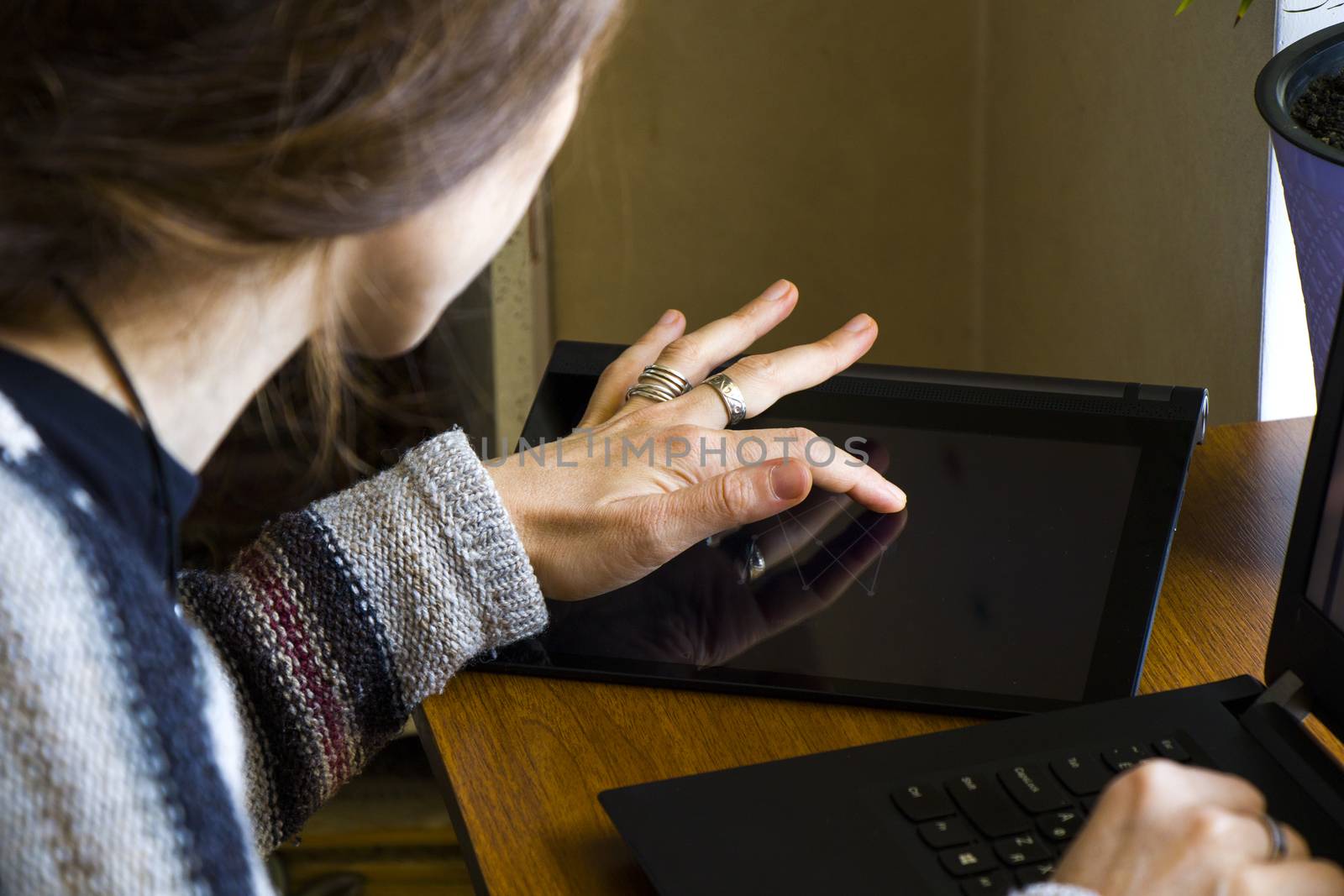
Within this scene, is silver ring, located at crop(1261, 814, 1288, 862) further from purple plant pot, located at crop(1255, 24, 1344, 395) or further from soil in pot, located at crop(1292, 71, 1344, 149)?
soil in pot, located at crop(1292, 71, 1344, 149)

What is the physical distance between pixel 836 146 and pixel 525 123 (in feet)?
3.71

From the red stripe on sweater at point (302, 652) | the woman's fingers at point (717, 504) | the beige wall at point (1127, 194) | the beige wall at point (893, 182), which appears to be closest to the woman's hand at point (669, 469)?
the woman's fingers at point (717, 504)

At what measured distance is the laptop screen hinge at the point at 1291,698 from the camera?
0.53m

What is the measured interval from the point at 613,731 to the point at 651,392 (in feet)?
0.86

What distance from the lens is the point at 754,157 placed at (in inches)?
61.9

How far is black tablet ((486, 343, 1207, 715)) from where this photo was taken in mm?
613

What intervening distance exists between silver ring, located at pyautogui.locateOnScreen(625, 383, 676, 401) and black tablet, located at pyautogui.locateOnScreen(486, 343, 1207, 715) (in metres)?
0.05

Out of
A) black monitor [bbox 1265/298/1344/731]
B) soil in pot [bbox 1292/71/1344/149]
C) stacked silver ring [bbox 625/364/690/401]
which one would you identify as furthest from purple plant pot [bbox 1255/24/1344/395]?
stacked silver ring [bbox 625/364/690/401]

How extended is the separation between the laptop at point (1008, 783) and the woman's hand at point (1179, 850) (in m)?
0.03

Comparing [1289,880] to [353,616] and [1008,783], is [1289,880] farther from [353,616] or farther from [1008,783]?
[353,616]

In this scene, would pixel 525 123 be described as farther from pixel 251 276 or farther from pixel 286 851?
pixel 286 851

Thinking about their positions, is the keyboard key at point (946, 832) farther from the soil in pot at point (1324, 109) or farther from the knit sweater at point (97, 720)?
the soil in pot at point (1324, 109)

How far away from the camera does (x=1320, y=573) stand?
1.75 feet

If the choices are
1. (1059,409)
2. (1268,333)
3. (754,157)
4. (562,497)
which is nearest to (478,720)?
(562,497)
